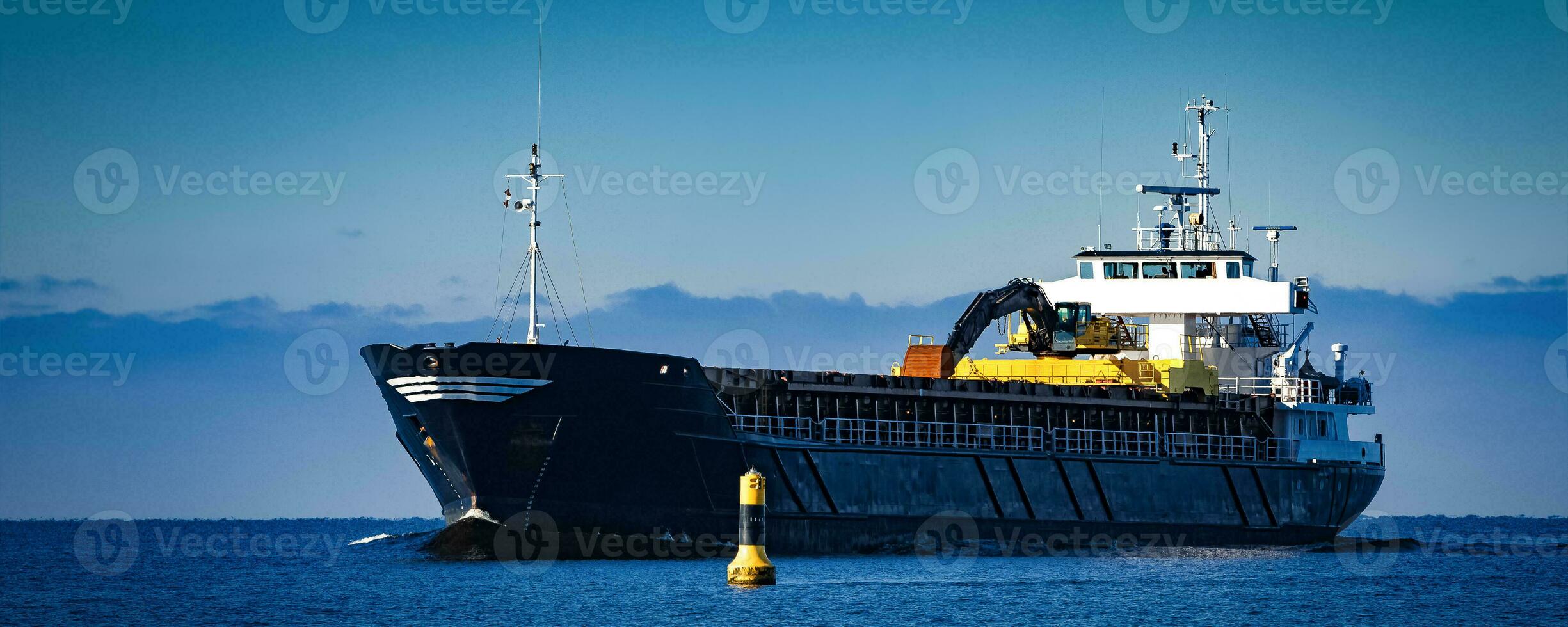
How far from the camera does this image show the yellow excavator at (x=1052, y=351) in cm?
5653

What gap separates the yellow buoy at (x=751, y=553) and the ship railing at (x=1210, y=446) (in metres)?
20.2

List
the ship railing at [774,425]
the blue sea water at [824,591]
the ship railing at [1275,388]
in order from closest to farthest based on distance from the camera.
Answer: the blue sea water at [824,591]
the ship railing at [774,425]
the ship railing at [1275,388]

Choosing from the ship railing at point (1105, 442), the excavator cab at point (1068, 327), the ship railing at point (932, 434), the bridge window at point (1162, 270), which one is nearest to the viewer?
the ship railing at point (932, 434)

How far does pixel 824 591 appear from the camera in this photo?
39000 millimetres

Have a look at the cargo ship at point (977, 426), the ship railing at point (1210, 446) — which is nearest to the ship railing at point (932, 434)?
the cargo ship at point (977, 426)

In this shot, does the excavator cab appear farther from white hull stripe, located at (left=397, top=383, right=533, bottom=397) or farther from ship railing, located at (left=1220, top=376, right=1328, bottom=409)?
white hull stripe, located at (left=397, top=383, right=533, bottom=397)

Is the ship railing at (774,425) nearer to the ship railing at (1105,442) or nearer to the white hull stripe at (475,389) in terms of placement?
the white hull stripe at (475,389)

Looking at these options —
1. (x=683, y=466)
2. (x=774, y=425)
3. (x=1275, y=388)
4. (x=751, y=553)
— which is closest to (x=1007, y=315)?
(x=1275, y=388)

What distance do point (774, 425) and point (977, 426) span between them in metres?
7.28

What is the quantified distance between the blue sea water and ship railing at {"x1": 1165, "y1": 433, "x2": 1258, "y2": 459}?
2.92m

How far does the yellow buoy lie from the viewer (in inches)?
1487

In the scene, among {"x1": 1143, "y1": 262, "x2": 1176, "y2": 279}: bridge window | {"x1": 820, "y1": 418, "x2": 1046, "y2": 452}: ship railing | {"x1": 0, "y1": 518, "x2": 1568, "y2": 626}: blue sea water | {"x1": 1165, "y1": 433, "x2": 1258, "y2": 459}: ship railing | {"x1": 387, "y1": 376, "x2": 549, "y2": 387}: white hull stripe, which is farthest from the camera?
{"x1": 1143, "y1": 262, "x2": 1176, "y2": 279}: bridge window

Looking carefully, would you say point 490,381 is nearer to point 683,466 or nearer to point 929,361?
point 683,466

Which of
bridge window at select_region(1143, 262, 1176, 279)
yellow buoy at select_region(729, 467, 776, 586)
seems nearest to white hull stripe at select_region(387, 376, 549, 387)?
yellow buoy at select_region(729, 467, 776, 586)
